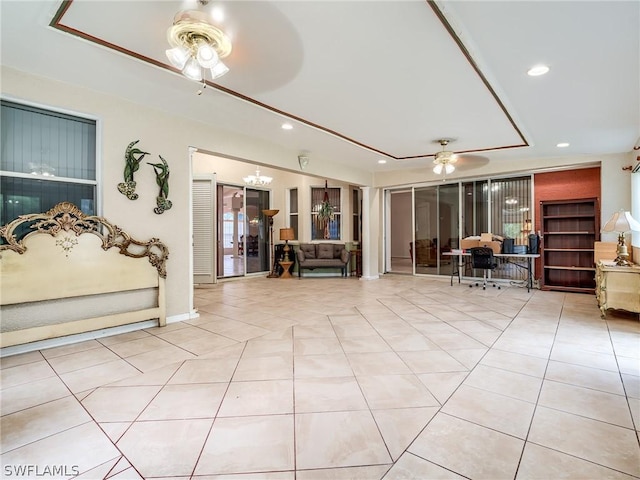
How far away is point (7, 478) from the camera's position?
1.45 metres

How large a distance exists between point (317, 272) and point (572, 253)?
224 inches

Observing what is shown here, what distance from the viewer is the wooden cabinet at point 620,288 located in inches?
158

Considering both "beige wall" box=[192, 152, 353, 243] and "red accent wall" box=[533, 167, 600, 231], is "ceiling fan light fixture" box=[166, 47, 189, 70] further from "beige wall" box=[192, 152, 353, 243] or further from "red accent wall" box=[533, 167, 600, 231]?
"red accent wall" box=[533, 167, 600, 231]

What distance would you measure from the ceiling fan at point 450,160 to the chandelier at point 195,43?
157 inches

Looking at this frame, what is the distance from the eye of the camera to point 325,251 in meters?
8.45

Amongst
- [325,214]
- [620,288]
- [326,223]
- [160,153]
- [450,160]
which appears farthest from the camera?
[326,223]

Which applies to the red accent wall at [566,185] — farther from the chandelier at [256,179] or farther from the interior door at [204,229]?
the interior door at [204,229]

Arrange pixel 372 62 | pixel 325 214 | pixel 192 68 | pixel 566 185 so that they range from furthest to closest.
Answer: pixel 325 214 → pixel 566 185 → pixel 372 62 → pixel 192 68

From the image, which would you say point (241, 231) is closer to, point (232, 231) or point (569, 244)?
point (232, 231)

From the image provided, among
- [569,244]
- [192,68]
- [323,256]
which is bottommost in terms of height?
[323,256]

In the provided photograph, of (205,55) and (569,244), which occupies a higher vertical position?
(205,55)

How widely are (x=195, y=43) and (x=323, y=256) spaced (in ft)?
21.6

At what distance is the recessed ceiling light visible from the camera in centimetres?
290

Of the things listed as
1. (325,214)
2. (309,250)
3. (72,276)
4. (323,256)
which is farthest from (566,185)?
(72,276)
